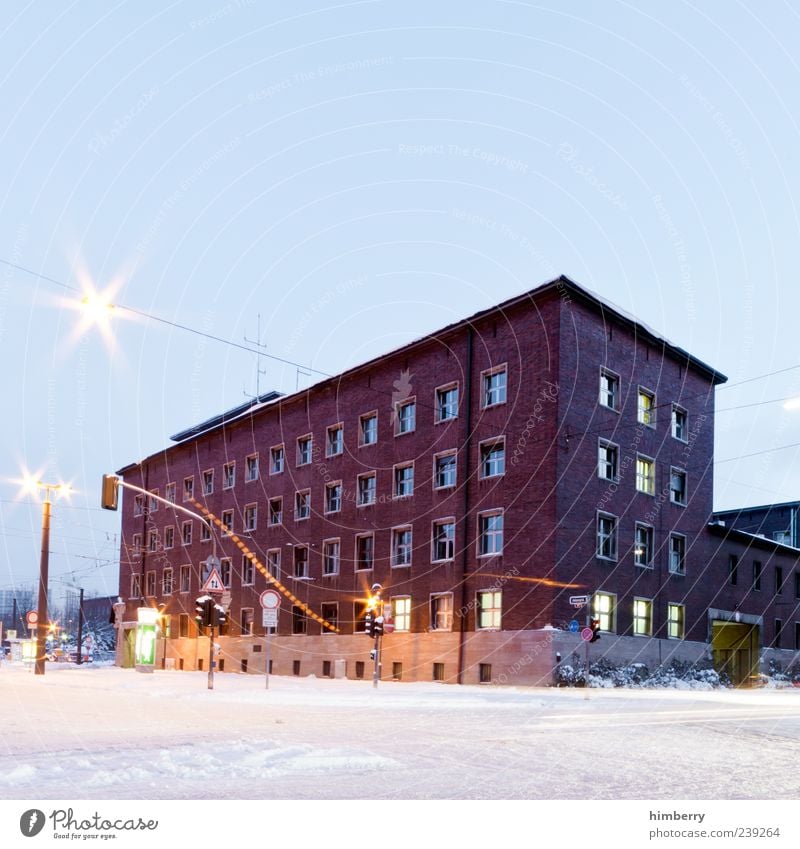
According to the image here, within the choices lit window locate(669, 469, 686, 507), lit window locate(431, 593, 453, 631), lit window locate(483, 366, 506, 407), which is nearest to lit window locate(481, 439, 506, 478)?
lit window locate(483, 366, 506, 407)

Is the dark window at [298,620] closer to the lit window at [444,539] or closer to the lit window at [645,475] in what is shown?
the lit window at [444,539]

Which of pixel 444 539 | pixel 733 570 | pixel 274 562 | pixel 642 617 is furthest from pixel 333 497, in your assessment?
pixel 733 570

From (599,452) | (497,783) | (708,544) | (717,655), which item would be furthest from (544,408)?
(497,783)

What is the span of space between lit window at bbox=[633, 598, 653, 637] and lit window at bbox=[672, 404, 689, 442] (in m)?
7.91

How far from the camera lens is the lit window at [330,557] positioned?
151 ft

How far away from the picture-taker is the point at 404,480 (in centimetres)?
4272

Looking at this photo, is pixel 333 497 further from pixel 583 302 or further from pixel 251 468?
pixel 583 302

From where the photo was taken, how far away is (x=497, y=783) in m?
8.62

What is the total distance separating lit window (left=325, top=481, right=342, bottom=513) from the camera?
153ft

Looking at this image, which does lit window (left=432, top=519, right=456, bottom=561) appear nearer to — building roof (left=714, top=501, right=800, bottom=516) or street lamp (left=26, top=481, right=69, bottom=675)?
street lamp (left=26, top=481, right=69, bottom=675)

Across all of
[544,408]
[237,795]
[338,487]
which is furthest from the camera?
[338,487]

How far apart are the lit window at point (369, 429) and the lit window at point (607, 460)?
11231mm

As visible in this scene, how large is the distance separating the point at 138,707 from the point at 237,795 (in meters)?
11.7
